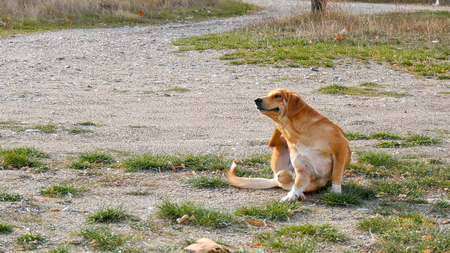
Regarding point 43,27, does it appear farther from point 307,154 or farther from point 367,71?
point 307,154

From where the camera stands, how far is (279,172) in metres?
4.91

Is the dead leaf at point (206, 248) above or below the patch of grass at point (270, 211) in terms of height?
above

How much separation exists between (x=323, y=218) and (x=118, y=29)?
1551 cm

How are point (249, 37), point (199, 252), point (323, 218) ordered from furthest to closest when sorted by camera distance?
point (249, 37) → point (323, 218) → point (199, 252)

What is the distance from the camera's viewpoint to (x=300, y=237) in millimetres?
3723

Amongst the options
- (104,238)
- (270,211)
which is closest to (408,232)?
(270,211)

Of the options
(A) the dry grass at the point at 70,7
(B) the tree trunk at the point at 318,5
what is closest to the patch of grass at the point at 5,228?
(B) the tree trunk at the point at 318,5

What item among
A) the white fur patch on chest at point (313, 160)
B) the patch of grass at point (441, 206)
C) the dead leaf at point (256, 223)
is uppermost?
the white fur patch on chest at point (313, 160)

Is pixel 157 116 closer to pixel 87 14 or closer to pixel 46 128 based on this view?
pixel 46 128

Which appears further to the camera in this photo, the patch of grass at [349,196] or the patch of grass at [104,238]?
the patch of grass at [349,196]

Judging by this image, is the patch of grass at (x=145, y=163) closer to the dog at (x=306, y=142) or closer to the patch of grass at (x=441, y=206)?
the dog at (x=306, y=142)

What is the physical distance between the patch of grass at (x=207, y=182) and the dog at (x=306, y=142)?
738 mm

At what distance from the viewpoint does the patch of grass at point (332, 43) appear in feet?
39.8

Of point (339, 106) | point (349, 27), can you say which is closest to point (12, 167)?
point (339, 106)
